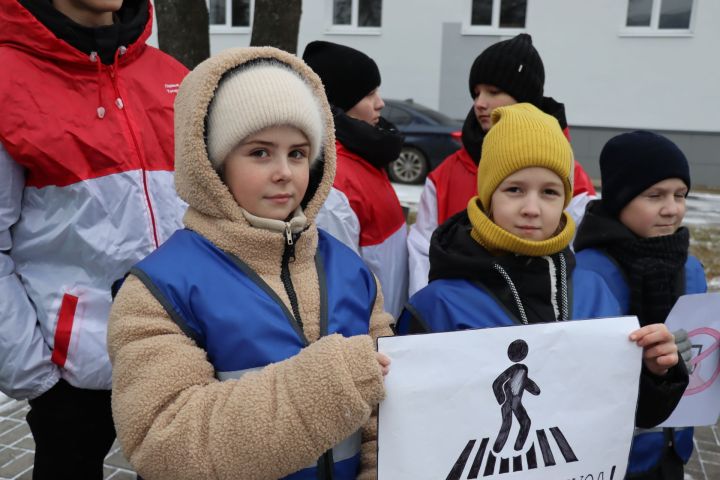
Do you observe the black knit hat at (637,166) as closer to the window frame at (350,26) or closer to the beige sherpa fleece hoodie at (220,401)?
the beige sherpa fleece hoodie at (220,401)

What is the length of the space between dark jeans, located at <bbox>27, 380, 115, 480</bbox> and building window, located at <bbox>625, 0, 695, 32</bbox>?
1361 centimetres

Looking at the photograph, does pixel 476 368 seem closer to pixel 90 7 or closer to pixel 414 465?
pixel 414 465

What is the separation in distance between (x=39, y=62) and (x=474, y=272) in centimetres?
134

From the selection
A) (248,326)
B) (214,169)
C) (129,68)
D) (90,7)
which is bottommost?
(248,326)

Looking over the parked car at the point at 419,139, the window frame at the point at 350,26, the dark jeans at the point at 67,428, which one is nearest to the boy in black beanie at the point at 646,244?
the dark jeans at the point at 67,428

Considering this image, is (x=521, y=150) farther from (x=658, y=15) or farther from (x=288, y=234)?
(x=658, y=15)

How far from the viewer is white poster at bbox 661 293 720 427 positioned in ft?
6.35

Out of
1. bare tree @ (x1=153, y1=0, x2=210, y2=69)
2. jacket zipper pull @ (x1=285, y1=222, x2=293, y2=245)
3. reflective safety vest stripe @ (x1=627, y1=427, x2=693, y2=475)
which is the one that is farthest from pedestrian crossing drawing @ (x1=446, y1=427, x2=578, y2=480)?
bare tree @ (x1=153, y1=0, x2=210, y2=69)

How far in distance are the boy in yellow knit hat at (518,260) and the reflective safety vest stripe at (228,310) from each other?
39 centimetres

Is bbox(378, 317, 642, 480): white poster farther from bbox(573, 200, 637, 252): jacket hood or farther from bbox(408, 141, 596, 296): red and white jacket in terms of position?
bbox(408, 141, 596, 296): red and white jacket

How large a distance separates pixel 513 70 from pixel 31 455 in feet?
10.1

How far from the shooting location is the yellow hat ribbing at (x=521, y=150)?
6.20 feet

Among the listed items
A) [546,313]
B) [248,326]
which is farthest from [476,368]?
[248,326]

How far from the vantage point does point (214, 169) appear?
1.59m
